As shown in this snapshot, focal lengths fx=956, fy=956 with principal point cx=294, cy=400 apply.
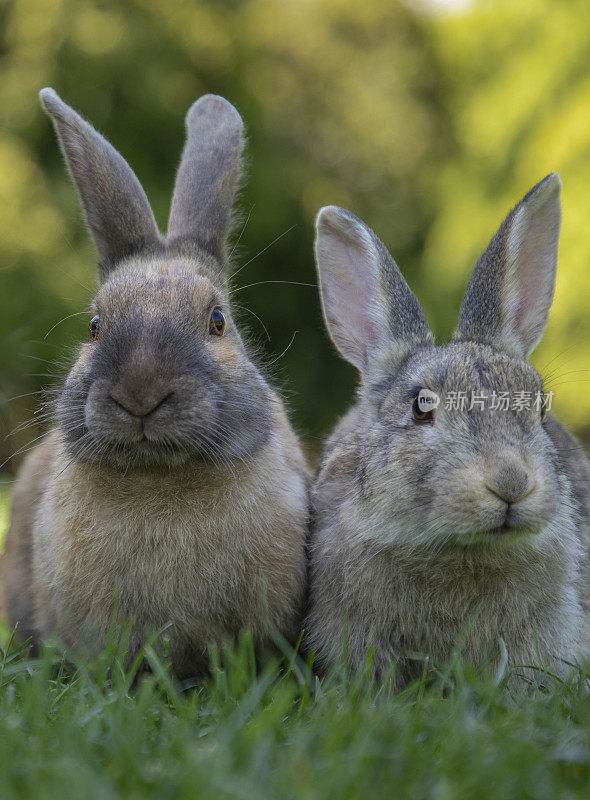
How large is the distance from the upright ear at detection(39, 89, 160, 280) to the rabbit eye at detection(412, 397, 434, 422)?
5.50 ft

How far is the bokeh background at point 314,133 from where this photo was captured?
41.3ft

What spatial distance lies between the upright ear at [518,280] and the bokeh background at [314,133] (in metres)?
7.35

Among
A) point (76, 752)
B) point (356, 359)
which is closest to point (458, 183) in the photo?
point (356, 359)

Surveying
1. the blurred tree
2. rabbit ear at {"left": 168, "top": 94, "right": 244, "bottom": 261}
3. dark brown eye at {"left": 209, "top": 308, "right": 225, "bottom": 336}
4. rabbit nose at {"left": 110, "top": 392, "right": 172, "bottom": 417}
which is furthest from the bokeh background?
rabbit nose at {"left": 110, "top": 392, "right": 172, "bottom": 417}

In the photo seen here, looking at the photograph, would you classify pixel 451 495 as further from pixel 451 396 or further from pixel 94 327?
pixel 94 327

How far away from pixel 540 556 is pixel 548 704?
737mm

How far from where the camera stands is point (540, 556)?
160 inches

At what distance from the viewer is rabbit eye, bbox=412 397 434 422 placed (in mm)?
4074

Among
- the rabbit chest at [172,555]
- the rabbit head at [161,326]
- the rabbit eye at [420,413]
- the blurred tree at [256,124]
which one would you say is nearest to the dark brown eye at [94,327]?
the rabbit head at [161,326]

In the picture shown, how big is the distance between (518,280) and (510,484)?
1511 mm

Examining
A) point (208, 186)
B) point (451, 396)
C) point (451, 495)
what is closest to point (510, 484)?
point (451, 495)

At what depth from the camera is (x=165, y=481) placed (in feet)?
13.8

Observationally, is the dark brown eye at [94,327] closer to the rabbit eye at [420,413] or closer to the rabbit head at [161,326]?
the rabbit head at [161,326]

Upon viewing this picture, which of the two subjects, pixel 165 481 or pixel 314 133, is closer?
pixel 165 481
